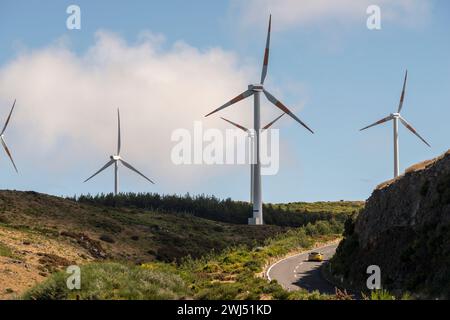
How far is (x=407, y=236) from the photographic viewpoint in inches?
1918

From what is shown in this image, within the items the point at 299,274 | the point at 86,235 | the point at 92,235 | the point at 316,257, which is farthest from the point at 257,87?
the point at 299,274

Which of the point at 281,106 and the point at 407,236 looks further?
the point at 281,106

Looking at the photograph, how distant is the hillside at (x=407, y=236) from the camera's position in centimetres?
4216

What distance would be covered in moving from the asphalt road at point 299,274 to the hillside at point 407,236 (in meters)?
1.93

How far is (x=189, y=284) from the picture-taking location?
46.3 meters

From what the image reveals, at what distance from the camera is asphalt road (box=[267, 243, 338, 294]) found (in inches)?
2052

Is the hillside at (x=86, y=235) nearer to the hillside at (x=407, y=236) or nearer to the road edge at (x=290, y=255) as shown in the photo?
the road edge at (x=290, y=255)

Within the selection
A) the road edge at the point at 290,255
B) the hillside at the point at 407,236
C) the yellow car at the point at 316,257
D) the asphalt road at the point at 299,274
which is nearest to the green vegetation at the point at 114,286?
the asphalt road at the point at 299,274

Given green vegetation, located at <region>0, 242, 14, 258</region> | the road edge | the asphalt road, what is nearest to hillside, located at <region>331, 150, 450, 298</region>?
the asphalt road

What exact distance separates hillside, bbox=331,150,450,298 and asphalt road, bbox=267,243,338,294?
1927mm

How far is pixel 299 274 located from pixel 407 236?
525 inches

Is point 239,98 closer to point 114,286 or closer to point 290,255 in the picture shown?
point 290,255

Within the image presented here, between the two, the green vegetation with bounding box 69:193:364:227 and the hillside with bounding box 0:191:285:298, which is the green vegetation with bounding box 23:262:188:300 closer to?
the hillside with bounding box 0:191:285:298
